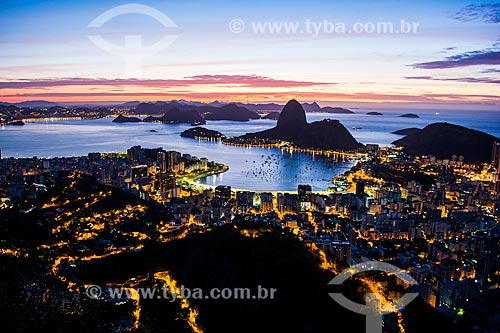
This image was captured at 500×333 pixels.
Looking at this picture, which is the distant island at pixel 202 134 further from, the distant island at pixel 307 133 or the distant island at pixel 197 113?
the distant island at pixel 197 113

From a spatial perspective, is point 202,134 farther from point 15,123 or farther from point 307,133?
point 15,123

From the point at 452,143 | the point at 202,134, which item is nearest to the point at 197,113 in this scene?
the point at 202,134

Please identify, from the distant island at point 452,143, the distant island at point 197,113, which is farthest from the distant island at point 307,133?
Result: the distant island at point 197,113

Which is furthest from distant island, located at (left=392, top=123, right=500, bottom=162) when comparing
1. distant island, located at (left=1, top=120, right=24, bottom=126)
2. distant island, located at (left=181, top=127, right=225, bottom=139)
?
distant island, located at (left=1, top=120, right=24, bottom=126)

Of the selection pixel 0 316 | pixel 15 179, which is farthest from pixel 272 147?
pixel 0 316
